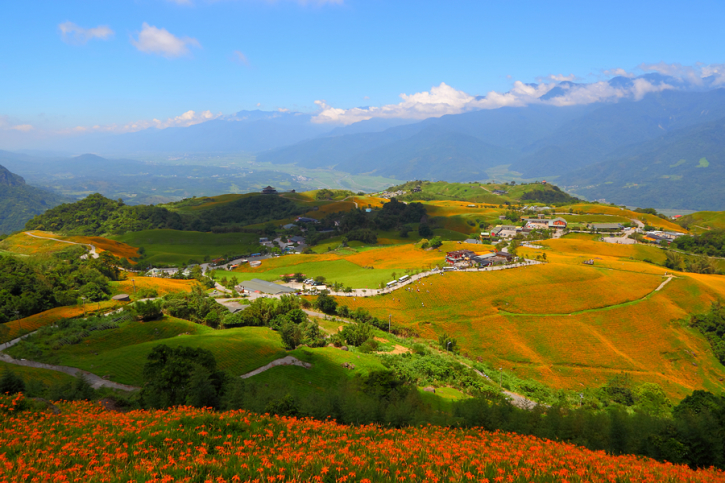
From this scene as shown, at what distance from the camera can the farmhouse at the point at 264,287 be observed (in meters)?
79.6

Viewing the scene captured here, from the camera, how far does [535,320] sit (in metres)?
67.4

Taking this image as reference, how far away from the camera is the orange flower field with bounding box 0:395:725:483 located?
11.0m

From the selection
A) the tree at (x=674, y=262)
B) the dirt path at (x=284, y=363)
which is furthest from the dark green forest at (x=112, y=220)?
the tree at (x=674, y=262)

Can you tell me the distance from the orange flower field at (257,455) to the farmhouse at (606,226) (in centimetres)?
14973

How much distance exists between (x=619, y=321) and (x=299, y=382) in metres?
59.4

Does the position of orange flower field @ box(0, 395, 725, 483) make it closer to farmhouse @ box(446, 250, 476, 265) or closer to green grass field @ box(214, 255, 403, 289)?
green grass field @ box(214, 255, 403, 289)

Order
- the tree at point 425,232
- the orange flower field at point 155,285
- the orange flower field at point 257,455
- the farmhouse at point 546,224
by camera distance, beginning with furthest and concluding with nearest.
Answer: the farmhouse at point 546,224
the tree at point 425,232
the orange flower field at point 155,285
the orange flower field at point 257,455

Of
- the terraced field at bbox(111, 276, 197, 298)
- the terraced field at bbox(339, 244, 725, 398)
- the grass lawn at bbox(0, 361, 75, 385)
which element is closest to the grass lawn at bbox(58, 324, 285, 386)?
the grass lawn at bbox(0, 361, 75, 385)

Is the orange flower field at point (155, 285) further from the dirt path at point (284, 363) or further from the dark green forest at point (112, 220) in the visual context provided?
the dark green forest at point (112, 220)

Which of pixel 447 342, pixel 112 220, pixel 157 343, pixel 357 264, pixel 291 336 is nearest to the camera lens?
pixel 157 343

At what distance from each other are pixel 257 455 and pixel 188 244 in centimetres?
14171

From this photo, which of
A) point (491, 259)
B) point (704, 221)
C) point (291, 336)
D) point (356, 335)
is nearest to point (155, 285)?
point (291, 336)

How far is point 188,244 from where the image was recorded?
460 feet

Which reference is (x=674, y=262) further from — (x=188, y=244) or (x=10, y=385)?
(x=188, y=244)
